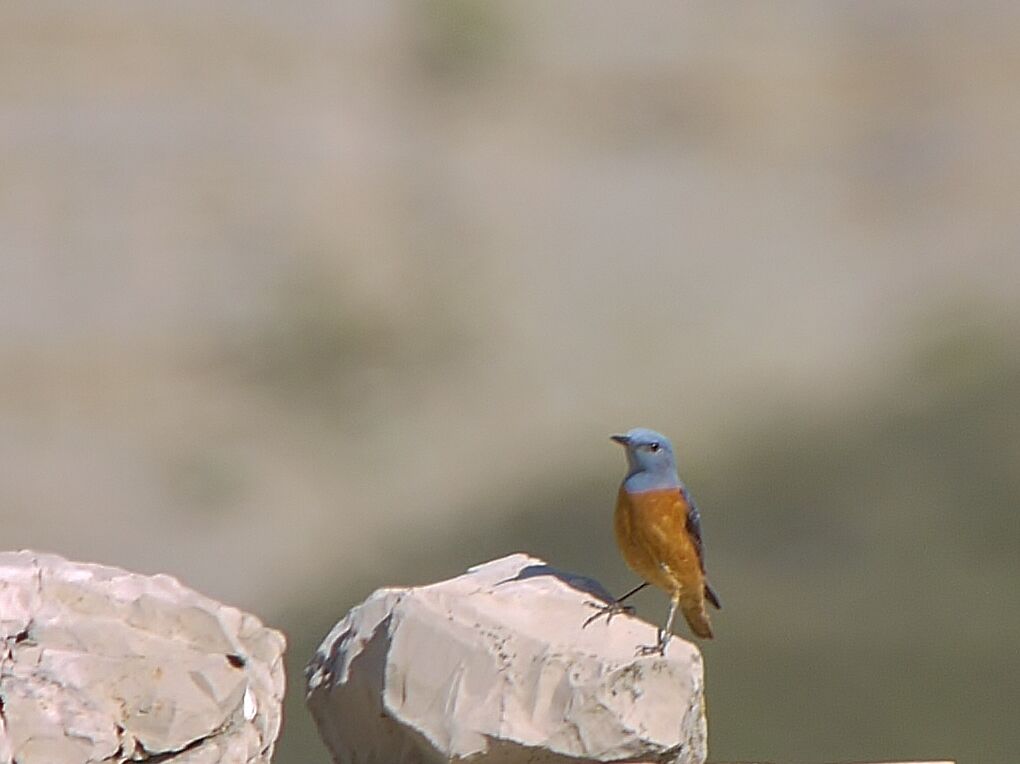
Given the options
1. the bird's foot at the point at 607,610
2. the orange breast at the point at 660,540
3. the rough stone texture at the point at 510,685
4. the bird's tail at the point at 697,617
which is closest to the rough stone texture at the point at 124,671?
the rough stone texture at the point at 510,685

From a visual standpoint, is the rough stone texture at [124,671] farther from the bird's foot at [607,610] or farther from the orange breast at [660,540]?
the orange breast at [660,540]

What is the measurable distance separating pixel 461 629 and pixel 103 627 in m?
0.49

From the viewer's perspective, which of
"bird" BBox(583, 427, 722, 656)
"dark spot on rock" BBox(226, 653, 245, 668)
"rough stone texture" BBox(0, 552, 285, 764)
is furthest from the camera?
"bird" BBox(583, 427, 722, 656)

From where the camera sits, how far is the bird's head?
3059 mm

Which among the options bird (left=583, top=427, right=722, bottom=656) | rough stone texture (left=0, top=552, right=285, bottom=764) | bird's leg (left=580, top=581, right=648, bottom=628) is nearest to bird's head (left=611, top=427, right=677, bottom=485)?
bird (left=583, top=427, right=722, bottom=656)

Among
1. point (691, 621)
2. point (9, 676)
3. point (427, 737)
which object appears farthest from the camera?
point (691, 621)

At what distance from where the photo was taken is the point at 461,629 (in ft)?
9.00

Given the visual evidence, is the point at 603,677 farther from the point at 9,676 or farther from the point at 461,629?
the point at 9,676

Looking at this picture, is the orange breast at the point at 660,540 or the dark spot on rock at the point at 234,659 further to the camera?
the orange breast at the point at 660,540

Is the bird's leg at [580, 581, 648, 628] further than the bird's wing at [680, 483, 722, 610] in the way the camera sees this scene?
No

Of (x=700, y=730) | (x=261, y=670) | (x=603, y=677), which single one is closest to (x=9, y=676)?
(x=261, y=670)

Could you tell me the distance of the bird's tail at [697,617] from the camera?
→ 3.20m

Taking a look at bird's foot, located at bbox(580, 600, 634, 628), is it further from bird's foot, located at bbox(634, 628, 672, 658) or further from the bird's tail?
the bird's tail

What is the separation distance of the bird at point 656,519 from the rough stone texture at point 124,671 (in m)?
0.65
